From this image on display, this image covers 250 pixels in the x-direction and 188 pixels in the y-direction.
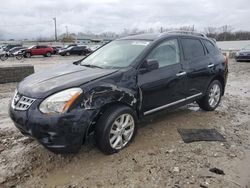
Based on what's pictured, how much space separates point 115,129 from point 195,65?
7.45 feet

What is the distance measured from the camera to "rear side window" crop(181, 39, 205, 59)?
4.89 m

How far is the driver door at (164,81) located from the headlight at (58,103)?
3.87ft

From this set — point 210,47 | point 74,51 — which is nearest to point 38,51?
point 74,51

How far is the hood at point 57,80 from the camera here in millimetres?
3250

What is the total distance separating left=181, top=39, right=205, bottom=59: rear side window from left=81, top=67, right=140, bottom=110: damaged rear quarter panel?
1.54 metres

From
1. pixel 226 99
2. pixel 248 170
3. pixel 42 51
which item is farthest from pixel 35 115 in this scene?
pixel 42 51

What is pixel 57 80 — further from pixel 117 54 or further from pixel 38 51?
pixel 38 51

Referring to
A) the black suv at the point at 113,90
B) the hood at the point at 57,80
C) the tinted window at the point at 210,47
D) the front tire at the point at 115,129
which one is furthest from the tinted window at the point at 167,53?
the tinted window at the point at 210,47

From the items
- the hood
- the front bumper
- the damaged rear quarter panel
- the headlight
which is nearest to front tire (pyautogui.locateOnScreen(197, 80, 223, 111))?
the damaged rear quarter panel

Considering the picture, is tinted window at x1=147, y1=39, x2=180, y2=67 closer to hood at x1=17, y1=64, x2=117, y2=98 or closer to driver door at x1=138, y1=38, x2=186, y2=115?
driver door at x1=138, y1=38, x2=186, y2=115

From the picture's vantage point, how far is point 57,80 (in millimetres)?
3504

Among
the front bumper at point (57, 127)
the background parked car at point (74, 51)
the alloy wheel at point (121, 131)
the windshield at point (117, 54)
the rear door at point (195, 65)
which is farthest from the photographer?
the background parked car at point (74, 51)

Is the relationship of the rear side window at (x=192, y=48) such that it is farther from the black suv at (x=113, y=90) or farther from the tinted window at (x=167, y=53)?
the tinted window at (x=167, y=53)

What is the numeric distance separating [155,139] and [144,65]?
1.25m
